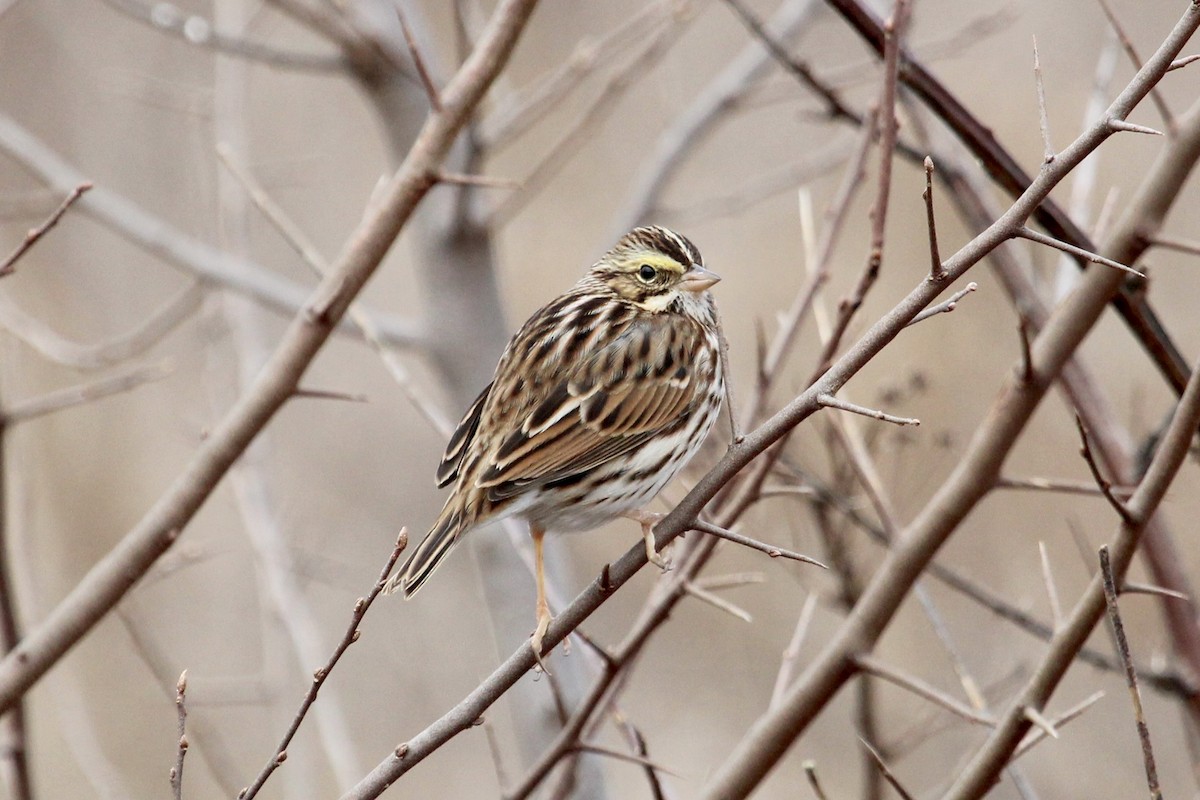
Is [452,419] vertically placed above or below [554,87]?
below

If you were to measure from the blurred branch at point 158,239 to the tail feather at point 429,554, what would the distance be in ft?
6.63

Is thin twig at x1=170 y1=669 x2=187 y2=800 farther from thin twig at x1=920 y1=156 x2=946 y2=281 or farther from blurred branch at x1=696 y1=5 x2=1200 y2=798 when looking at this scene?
thin twig at x1=920 y1=156 x2=946 y2=281

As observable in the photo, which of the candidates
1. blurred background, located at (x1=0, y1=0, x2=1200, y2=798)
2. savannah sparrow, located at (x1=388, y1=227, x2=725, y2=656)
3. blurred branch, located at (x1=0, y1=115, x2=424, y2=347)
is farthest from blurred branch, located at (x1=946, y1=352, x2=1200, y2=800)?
blurred background, located at (x1=0, y1=0, x2=1200, y2=798)

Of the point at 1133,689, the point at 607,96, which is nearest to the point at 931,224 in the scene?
the point at 1133,689

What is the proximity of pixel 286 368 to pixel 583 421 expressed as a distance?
90 centimetres

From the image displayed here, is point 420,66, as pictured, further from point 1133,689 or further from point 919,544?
point 1133,689

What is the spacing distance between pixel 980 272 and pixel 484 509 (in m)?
8.80

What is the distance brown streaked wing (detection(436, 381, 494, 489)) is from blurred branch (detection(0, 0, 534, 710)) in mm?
631

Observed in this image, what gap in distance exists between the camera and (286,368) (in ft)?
11.7

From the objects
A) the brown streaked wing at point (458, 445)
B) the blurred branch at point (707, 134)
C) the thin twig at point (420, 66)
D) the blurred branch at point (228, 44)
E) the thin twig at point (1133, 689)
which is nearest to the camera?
the thin twig at point (1133, 689)

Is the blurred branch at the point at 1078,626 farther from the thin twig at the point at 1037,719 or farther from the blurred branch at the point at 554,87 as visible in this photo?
the blurred branch at the point at 554,87

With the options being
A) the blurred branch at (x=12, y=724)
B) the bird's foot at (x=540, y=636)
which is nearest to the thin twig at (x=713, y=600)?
the bird's foot at (x=540, y=636)

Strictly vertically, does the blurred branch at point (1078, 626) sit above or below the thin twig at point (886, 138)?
below

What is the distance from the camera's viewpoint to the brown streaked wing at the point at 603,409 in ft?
12.8
